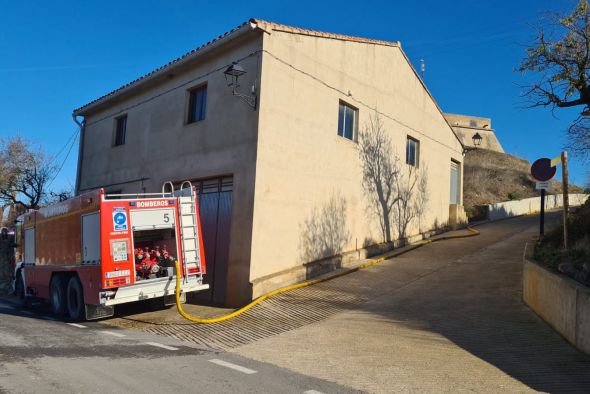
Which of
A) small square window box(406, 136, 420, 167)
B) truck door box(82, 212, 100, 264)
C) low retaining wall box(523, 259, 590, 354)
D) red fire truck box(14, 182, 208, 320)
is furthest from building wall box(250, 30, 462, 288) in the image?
low retaining wall box(523, 259, 590, 354)

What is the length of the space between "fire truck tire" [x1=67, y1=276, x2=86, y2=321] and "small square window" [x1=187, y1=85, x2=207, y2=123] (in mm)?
5613

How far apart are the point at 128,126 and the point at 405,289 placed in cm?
1101

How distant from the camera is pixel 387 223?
54.9 feet

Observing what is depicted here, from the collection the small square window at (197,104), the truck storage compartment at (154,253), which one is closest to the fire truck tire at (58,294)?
the truck storage compartment at (154,253)

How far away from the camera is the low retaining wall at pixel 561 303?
255 inches

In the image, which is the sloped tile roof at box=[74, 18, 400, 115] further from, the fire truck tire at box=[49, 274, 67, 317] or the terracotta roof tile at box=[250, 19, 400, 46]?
the fire truck tire at box=[49, 274, 67, 317]

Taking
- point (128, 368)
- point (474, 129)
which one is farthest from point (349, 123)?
point (474, 129)

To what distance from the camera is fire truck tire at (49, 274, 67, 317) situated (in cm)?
1110

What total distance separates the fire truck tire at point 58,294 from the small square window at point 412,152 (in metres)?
12.4

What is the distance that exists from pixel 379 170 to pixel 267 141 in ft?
19.3

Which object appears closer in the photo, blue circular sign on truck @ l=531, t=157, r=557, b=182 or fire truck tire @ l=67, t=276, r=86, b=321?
fire truck tire @ l=67, t=276, r=86, b=321

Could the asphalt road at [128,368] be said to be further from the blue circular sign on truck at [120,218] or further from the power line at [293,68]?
the power line at [293,68]

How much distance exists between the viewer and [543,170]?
10680 mm

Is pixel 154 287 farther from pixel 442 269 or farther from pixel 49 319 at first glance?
pixel 442 269
